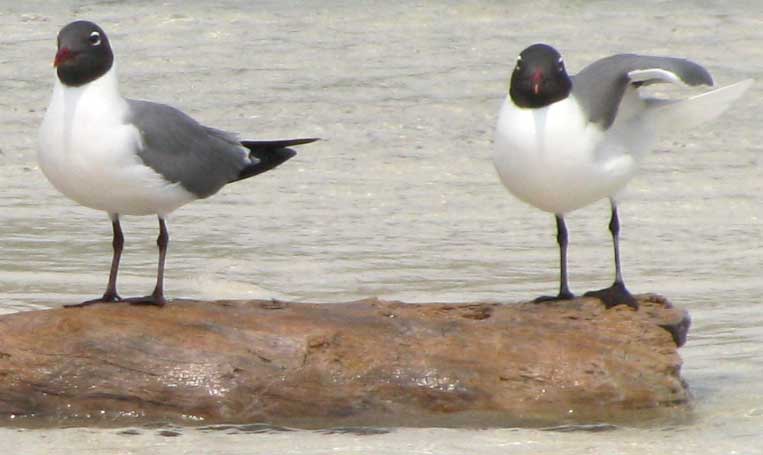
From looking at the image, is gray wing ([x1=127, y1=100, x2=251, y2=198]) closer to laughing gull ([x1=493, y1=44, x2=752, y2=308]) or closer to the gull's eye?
the gull's eye

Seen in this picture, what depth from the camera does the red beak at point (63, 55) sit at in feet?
21.0

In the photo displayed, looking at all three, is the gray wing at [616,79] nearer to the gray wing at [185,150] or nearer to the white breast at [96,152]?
the gray wing at [185,150]

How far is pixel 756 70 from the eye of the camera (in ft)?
37.3

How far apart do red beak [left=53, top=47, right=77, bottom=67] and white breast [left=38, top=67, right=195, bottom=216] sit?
90mm

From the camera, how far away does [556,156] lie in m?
6.43

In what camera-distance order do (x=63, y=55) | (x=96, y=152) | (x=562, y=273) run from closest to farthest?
(x=96, y=152) → (x=63, y=55) → (x=562, y=273)

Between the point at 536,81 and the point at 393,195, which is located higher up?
the point at 536,81

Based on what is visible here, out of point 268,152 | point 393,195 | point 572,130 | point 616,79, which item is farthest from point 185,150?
point 393,195

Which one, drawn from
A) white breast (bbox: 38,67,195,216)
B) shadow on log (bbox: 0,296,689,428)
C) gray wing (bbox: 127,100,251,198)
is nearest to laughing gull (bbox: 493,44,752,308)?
shadow on log (bbox: 0,296,689,428)

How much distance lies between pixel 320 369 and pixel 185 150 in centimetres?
119

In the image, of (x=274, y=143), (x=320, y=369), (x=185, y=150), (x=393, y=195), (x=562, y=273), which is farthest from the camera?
(x=393, y=195)

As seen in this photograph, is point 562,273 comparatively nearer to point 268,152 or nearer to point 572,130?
point 572,130

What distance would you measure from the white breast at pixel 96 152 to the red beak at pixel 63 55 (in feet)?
0.30

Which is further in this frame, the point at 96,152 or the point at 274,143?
the point at 274,143
